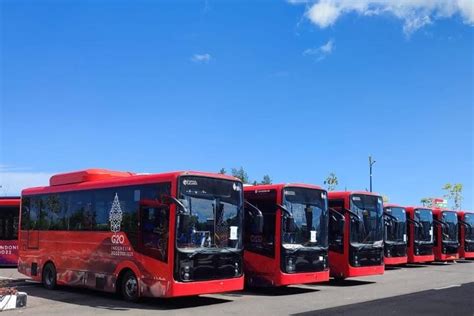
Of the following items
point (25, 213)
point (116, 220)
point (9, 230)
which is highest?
point (25, 213)

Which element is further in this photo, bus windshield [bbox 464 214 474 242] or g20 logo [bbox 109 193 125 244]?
bus windshield [bbox 464 214 474 242]

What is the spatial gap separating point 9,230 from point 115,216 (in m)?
13.4

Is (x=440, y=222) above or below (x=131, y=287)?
above

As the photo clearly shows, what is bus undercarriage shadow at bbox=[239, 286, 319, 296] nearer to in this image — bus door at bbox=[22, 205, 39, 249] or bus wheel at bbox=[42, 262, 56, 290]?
bus wheel at bbox=[42, 262, 56, 290]

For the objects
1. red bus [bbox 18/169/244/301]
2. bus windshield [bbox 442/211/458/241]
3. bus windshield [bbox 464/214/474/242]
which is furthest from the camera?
bus windshield [bbox 464/214/474/242]

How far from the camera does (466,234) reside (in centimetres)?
3095

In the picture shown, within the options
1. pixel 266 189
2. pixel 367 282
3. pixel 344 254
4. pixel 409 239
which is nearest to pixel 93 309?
pixel 266 189

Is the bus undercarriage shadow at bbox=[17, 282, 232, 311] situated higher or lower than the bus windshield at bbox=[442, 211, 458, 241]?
lower

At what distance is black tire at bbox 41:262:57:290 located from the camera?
16.8 meters

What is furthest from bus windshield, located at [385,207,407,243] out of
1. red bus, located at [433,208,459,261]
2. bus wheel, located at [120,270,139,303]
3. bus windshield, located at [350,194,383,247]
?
bus wheel, located at [120,270,139,303]

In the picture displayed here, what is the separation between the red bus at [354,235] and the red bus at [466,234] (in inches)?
522

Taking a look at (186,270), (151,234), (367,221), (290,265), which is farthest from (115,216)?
(367,221)

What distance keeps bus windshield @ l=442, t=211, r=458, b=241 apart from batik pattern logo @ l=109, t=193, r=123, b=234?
63.4ft

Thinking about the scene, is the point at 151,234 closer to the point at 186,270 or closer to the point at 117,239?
the point at 186,270
